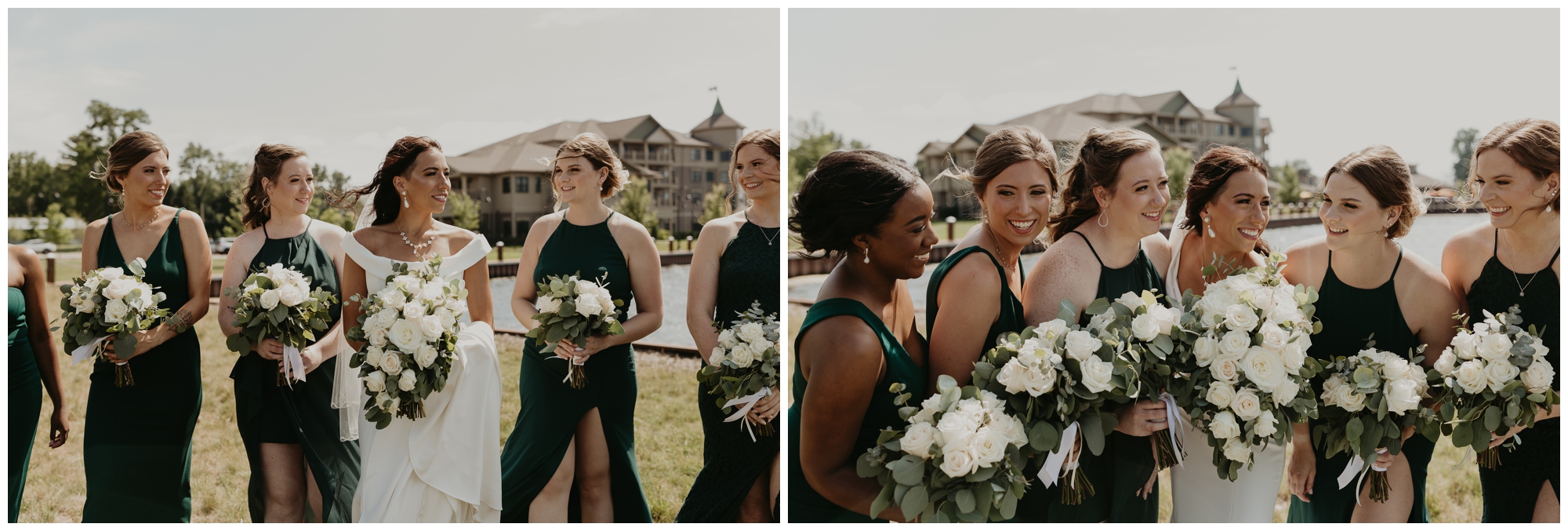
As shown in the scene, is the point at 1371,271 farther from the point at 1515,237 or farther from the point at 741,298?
the point at 741,298

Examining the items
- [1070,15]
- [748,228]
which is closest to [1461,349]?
[1070,15]

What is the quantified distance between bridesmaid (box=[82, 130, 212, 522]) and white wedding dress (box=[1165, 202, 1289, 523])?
433 cm

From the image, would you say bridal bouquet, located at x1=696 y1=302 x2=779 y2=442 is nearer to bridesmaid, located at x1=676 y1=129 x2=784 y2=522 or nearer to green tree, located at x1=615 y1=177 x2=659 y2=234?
bridesmaid, located at x1=676 y1=129 x2=784 y2=522

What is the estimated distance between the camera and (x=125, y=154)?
13.5 ft

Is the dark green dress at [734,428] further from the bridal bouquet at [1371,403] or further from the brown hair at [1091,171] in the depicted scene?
the bridal bouquet at [1371,403]

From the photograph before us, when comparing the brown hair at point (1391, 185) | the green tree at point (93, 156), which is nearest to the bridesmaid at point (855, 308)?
the brown hair at point (1391, 185)

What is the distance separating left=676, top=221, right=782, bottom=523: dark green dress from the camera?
4125 millimetres

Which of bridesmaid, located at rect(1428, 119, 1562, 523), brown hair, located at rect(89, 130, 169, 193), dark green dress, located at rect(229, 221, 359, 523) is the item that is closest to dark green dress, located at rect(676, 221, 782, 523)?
dark green dress, located at rect(229, 221, 359, 523)

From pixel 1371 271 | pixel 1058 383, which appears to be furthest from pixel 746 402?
pixel 1371 271

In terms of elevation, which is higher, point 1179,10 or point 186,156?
point 1179,10

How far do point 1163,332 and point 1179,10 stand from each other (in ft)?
5.08

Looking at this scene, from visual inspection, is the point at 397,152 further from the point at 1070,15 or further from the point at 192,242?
the point at 1070,15

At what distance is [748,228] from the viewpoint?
4.16 meters

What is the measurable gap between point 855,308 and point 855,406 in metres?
0.33
